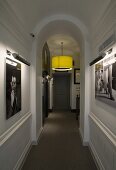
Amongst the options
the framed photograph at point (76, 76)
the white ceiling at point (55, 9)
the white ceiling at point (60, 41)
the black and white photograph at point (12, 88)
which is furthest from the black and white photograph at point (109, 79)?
the framed photograph at point (76, 76)

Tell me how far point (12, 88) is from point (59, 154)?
2.10 m

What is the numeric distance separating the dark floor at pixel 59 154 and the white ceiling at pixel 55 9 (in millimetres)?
2862

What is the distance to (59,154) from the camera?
3957 millimetres

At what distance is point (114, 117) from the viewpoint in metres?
2.30

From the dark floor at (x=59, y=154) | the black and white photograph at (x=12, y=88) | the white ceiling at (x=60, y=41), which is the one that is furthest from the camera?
the white ceiling at (x=60, y=41)

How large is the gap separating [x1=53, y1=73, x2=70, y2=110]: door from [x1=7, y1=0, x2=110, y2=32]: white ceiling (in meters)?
7.68

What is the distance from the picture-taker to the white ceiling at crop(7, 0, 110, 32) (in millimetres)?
3090

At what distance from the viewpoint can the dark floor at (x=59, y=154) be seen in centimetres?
336

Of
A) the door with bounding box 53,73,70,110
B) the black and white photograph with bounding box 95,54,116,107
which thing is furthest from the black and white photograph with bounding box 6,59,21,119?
the door with bounding box 53,73,70,110

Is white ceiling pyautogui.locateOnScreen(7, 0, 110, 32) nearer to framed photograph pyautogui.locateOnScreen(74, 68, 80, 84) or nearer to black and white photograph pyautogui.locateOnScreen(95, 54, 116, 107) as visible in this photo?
black and white photograph pyautogui.locateOnScreen(95, 54, 116, 107)

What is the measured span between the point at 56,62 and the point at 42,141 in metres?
3.16

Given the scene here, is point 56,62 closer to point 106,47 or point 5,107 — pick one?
point 106,47

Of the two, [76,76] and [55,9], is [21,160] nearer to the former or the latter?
[55,9]

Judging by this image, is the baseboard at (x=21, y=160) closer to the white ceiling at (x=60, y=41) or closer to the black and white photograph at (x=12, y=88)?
the black and white photograph at (x=12, y=88)
